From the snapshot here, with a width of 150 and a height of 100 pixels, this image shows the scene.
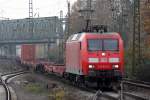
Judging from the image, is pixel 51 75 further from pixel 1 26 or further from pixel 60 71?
pixel 1 26

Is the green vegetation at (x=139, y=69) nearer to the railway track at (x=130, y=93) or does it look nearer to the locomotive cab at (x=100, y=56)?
the railway track at (x=130, y=93)

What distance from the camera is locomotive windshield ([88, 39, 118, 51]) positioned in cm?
2527

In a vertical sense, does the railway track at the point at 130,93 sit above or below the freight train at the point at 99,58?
below

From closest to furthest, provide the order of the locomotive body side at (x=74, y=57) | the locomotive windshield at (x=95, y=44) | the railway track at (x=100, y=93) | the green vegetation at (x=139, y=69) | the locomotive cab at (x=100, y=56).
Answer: the railway track at (x=100, y=93) → the locomotive cab at (x=100, y=56) → the locomotive windshield at (x=95, y=44) → the locomotive body side at (x=74, y=57) → the green vegetation at (x=139, y=69)

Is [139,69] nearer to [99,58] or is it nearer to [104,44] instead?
[104,44]

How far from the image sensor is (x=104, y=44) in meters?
25.4

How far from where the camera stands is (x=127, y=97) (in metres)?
20.0

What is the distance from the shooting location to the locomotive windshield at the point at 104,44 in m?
25.3

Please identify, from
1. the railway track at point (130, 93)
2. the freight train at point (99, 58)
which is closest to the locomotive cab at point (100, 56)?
the freight train at point (99, 58)

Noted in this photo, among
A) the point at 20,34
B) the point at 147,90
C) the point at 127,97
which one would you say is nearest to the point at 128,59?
the point at 147,90

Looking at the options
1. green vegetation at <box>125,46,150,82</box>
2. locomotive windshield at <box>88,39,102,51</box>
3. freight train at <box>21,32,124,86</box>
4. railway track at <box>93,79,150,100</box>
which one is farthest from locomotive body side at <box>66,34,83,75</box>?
green vegetation at <box>125,46,150,82</box>

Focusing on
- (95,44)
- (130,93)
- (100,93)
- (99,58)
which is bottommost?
(130,93)

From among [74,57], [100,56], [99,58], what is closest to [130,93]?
[99,58]

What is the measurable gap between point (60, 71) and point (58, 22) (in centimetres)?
6202
